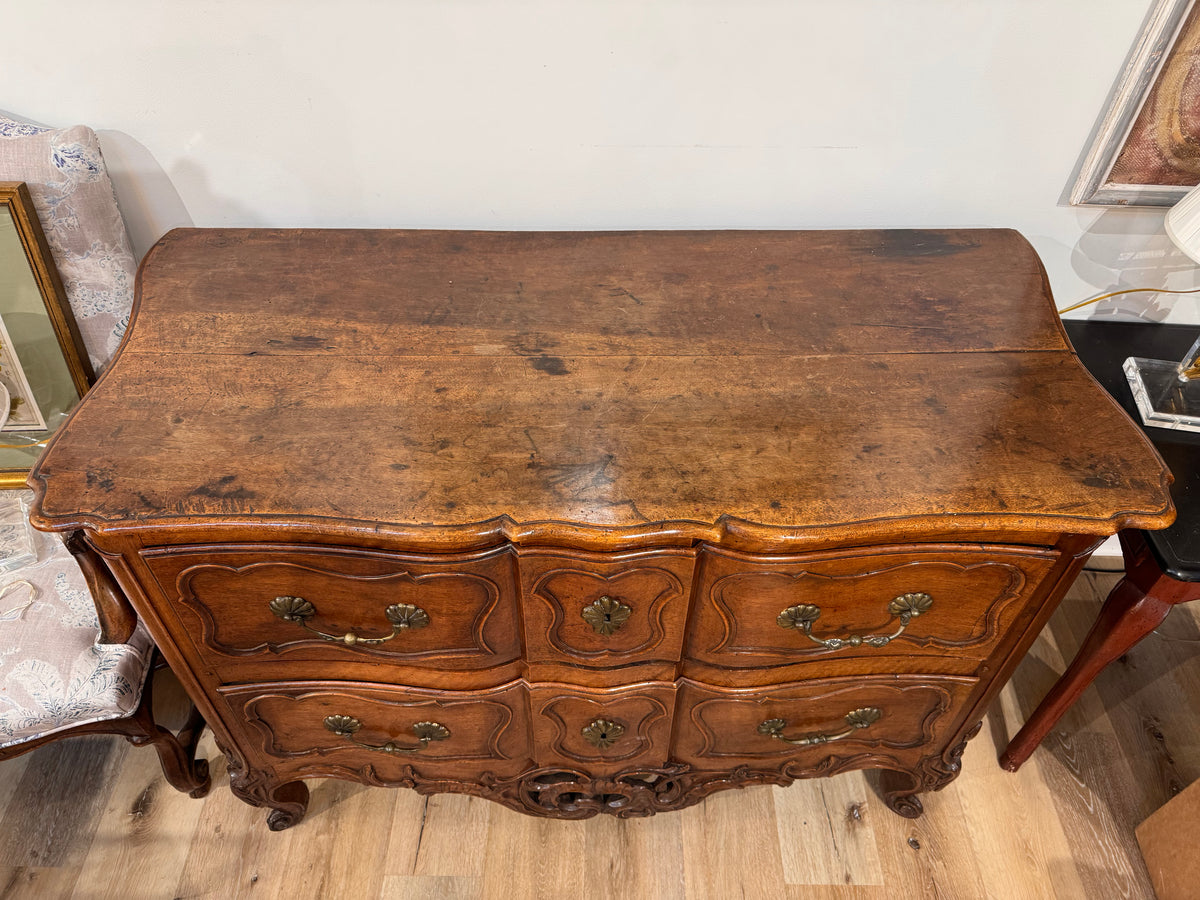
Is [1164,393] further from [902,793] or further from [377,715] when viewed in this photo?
[377,715]

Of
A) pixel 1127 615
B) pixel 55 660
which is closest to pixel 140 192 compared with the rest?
pixel 55 660

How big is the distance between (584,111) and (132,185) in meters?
0.73

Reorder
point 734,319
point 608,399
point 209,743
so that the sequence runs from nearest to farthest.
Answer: point 608,399 → point 734,319 → point 209,743

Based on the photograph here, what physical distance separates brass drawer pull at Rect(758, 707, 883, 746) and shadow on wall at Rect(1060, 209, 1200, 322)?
31.8 inches

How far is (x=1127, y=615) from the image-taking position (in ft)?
4.04

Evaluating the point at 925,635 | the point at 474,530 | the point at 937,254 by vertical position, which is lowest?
the point at 925,635

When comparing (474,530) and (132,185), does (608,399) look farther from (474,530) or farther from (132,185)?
(132,185)

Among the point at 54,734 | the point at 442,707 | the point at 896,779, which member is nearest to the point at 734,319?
the point at 442,707

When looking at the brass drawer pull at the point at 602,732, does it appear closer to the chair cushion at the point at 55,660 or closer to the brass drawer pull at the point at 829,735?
the brass drawer pull at the point at 829,735

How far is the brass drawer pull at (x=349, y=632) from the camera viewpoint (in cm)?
98

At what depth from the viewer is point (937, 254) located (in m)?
1.23

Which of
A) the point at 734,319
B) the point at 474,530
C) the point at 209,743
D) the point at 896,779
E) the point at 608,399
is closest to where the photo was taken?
the point at 474,530

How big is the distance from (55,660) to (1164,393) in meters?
1.71

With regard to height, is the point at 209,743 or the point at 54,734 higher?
the point at 54,734
